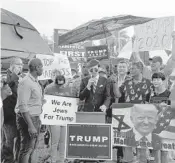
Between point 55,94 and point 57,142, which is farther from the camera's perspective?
point 55,94

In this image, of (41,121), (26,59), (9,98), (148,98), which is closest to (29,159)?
(41,121)

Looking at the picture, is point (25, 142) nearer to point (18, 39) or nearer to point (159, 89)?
point (159, 89)

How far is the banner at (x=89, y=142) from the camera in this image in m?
6.75

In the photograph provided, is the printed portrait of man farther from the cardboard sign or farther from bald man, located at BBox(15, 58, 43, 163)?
bald man, located at BBox(15, 58, 43, 163)

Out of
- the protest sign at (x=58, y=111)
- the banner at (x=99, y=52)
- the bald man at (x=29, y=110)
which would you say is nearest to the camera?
the bald man at (x=29, y=110)

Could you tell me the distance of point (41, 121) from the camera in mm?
7273

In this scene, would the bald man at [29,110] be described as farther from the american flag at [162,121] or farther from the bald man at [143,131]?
the bald man at [143,131]

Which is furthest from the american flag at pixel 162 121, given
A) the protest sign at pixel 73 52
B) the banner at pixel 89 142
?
the protest sign at pixel 73 52

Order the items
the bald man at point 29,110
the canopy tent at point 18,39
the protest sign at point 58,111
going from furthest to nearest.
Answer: the canopy tent at point 18,39, the protest sign at point 58,111, the bald man at point 29,110

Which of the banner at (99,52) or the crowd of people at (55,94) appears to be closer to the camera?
the crowd of people at (55,94)

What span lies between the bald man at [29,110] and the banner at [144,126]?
56.0 inches

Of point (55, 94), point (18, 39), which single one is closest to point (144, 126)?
point (55, 94)

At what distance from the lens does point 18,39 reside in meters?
12.6

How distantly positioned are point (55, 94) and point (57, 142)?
898 mm
